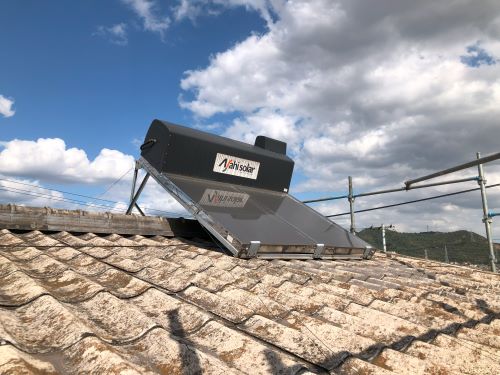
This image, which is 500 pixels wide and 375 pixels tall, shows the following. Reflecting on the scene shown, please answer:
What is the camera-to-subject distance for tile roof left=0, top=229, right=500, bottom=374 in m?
2.09

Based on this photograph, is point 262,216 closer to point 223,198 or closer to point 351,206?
point 223,198

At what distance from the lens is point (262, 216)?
620 cm

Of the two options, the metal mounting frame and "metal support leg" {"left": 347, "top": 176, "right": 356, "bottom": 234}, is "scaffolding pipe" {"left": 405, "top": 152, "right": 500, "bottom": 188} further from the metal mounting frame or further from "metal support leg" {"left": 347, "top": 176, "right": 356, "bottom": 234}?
"metal support leg" {"left": 347, "top": 176, "right": 356, "bottom": 234}

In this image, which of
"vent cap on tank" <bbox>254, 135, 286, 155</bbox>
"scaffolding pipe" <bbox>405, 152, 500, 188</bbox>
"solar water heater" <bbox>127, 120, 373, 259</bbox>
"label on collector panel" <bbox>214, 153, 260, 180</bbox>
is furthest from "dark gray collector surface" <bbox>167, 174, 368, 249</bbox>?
"scaffolding pipe" <bbox>405, 152, 500, 188</bbox>

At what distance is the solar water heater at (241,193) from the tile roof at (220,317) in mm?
446

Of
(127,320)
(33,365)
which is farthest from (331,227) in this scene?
(33,365)

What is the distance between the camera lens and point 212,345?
93.2 inches

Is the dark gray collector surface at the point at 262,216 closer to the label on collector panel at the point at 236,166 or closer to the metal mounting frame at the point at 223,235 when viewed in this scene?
the metal mounting frame at the point at 223,235

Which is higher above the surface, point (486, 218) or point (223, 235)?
point (223, 235)

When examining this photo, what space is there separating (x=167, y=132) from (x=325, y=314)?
469 cm

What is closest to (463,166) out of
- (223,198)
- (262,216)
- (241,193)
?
(262,216)

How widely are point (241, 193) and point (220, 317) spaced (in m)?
4.61

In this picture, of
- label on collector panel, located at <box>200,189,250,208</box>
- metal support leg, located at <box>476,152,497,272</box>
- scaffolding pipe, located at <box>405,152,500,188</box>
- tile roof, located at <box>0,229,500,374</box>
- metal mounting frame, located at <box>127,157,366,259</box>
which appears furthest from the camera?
metal support leg, located at <box>476,152,497,272</box>

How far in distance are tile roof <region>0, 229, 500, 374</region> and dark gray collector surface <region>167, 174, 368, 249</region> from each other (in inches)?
21.0
